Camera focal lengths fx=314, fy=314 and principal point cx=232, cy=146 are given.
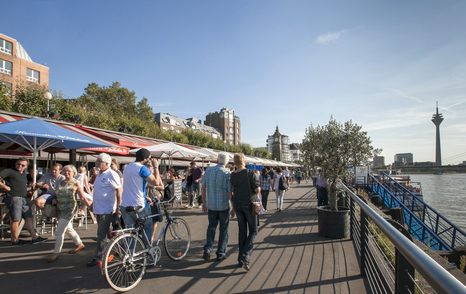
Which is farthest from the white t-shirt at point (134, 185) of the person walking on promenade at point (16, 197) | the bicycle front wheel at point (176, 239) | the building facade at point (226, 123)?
the building facade at point (226, 123)

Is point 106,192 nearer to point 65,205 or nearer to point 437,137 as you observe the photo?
point 65,205

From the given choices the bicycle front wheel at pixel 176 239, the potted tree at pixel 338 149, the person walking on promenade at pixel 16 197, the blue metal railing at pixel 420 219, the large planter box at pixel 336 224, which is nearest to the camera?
the bicycle front wheel at pixel 176 239

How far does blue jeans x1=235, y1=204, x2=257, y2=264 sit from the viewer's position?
5.00 metres

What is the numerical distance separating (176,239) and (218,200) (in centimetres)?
103

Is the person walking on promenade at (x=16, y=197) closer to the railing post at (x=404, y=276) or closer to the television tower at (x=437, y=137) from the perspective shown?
the railing post at (x=404, y=276)

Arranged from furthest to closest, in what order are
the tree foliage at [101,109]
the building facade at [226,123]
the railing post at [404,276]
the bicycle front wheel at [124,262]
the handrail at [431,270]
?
the building facade at [226,123] → the tree foliage at [101,109] → the bicycle front wheel at [124,262] → the railing post at [404,276] → the handrail at [431,270]

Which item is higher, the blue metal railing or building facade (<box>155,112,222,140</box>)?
building facade (<box>155,112,222,140</box>)

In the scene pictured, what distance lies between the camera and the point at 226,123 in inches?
4532

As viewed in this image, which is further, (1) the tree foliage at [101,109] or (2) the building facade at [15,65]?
(2) the building facade at [15,65]

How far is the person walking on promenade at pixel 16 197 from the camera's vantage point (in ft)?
20.9

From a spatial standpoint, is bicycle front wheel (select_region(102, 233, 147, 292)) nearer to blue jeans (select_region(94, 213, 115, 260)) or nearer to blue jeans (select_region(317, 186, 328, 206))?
blue jeans (select_region(94, 213, 115, 260))

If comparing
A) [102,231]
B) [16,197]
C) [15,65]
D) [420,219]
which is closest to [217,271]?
[102,231]

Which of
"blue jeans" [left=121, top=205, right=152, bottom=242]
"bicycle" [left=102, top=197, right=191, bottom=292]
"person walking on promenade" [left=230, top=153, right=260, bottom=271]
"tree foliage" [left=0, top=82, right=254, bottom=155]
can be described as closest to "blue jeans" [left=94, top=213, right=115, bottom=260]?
"blue jeans" [left=121, top=205, right=152, bottom=242]

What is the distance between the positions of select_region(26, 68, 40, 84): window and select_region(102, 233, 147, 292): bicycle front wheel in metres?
50.2
